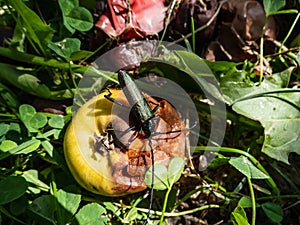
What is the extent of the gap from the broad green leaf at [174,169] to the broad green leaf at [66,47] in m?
0.58

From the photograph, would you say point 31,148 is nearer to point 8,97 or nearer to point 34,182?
point 34,182

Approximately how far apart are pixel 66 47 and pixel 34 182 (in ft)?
1.74

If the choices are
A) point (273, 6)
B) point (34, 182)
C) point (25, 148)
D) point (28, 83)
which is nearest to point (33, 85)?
point (28, 83)

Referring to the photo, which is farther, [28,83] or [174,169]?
[28,83]

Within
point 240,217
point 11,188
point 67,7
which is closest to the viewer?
point 240,217

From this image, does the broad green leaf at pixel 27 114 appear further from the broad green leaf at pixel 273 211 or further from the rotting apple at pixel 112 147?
the broad green leaf at pixel 273 211

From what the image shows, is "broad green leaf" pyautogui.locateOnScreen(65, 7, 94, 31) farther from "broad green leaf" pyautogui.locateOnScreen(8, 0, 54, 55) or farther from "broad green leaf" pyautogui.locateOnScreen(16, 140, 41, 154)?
"broad green leaf" pyautogui.locateOnScreen(16, 140, 41, 154)

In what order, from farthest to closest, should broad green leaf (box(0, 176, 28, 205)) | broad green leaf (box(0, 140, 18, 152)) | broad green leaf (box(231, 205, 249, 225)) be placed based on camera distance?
broad green leaf (box(0, 140, 18, 152)) → broad green leaf (box(0, 176, 28, 205)) → broad green leaf (box(231, 205, 249, 225))

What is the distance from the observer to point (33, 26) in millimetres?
2012

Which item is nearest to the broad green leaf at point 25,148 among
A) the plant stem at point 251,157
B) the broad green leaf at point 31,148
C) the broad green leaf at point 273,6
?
the broad green leaf at point 31,148

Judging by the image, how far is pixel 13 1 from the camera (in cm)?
190

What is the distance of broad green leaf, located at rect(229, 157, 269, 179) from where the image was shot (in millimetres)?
1877

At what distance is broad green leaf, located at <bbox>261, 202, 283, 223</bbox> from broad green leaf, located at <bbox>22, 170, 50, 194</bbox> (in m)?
0.82

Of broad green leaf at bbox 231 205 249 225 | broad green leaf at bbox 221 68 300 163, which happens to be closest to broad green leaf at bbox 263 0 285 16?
broad green leaf at bbox 221 68 300 163
